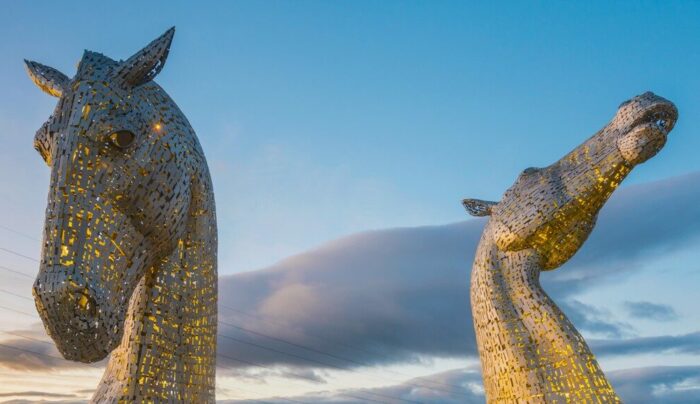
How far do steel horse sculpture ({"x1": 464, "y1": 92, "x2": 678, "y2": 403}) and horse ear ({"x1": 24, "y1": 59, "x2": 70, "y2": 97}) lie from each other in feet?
8.82

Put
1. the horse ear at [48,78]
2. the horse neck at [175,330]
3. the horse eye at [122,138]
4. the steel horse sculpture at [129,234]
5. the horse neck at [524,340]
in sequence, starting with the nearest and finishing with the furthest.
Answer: the steel horse sculpture at [129,234] → the horse eye at [122,138] → the horse neck at [175,330] → the horse ear at [48,78] → the horse neck at [524,340]

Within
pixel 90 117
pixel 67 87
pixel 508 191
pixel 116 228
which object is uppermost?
pixel 508 191

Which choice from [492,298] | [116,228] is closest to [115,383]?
[116,228]

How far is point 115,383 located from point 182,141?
0.98 metres

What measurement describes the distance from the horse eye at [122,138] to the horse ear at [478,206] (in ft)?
9.41

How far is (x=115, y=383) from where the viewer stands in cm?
235

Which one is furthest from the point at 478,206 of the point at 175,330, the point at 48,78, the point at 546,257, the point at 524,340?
the point at 48,78

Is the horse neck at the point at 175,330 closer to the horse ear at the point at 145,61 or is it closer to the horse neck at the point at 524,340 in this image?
the horse ear at the point at 145,61

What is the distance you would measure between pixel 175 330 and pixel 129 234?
0.50 m

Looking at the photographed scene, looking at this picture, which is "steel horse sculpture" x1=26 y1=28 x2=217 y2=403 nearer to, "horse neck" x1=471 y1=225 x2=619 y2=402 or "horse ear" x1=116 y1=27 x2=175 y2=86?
"horse ear" x1=116 y1=27 x2=175 y2=86

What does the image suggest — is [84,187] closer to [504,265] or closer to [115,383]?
[115,383]

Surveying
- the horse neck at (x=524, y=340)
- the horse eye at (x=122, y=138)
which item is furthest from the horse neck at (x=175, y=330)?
the horse neck at (x=524, y=340)

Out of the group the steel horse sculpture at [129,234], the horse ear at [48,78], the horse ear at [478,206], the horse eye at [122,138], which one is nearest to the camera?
the steel horse sculpture at [129,234]

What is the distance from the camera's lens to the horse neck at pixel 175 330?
2344 millimetres
